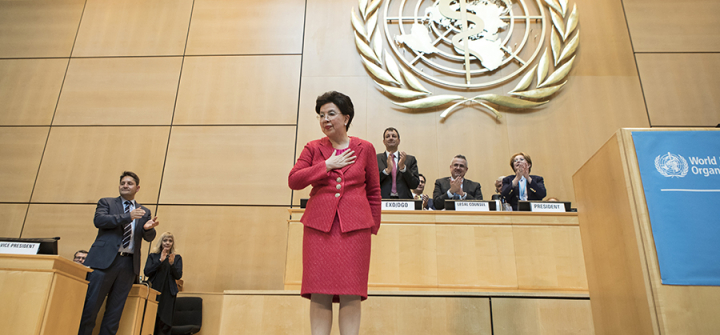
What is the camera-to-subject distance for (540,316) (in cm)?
255

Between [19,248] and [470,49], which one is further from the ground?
[470,49]

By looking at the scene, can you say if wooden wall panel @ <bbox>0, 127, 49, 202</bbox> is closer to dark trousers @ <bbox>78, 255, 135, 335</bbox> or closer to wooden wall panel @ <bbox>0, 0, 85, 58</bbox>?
wooden wall panel @ <bbox>0, 0, 85, 58</bbox>

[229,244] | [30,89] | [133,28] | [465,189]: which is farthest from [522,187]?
[30,89]

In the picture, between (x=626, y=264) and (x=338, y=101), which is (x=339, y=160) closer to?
(x=338, y=101)

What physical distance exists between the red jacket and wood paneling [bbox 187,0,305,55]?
13.1ft

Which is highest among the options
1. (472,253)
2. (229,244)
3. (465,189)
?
(465,189)

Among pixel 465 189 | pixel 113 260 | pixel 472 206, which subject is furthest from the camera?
pixel 465 189

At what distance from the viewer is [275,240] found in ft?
16.1

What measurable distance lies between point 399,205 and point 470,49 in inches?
107

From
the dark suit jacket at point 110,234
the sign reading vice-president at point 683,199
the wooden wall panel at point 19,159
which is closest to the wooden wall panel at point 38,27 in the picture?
the wooden wall panel at point 19,159

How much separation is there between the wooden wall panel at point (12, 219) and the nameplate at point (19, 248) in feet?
9.31

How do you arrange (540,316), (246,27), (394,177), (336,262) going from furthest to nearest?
1. (246,27)
2. (394,177)
3. (540,316)
4. (336,262)

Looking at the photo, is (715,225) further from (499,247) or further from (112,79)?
(112,79)

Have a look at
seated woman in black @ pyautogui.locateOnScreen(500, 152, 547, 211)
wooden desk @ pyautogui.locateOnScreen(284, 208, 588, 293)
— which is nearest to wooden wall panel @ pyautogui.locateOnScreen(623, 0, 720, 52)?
seated woman in black @ pyautogui.locateOnScreen(500, 152, 547, 211)
